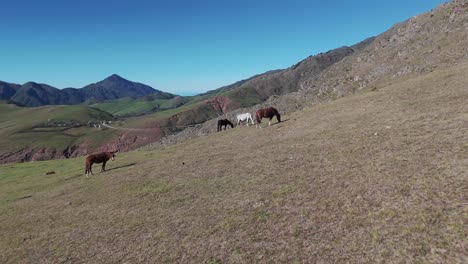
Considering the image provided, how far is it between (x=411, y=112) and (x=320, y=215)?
49.6 feet

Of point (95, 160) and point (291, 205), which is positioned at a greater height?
point (95, 160)

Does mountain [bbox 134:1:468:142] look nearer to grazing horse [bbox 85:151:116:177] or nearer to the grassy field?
the grassy field

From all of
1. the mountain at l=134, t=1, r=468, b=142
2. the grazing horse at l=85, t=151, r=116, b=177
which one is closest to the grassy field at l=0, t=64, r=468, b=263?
the grazing horse at l=85, t=151, r=116, b=177

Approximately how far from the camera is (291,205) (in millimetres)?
12641

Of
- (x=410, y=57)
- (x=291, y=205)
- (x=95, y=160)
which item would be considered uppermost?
(x=410, y=57)

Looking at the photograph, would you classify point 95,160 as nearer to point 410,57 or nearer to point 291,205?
point 291,205

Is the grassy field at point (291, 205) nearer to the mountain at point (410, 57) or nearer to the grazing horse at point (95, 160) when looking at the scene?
the grazing horse at point (95, 160)

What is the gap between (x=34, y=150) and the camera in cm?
16362

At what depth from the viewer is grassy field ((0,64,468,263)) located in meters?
9.40

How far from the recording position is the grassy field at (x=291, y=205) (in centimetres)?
940

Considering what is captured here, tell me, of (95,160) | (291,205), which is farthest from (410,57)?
(95,160)

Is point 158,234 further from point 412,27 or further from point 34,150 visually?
point 34,150

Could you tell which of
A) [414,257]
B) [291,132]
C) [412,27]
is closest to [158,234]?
[414,257]

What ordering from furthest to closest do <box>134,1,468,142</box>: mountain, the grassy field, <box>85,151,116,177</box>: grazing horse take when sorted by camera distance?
1. <box>134,1,468,142</box>: mountain
2. <box>85,151,116,177</box>: grazing horse
3. the grassy field
